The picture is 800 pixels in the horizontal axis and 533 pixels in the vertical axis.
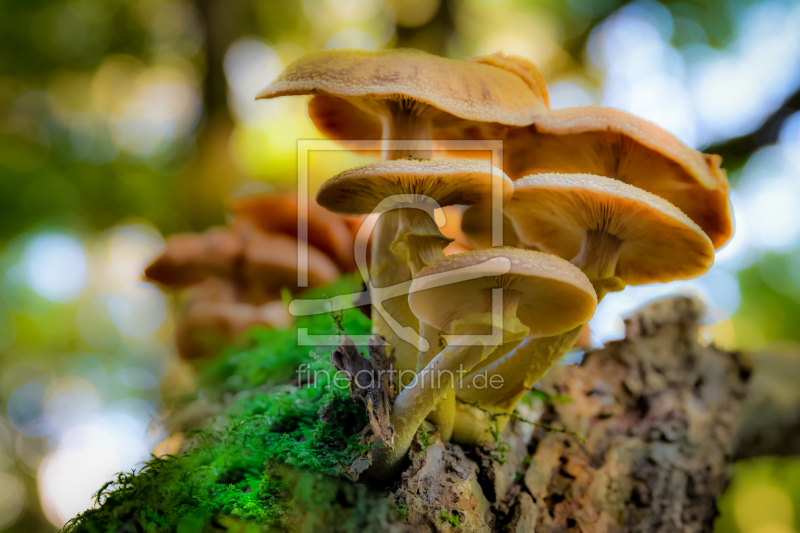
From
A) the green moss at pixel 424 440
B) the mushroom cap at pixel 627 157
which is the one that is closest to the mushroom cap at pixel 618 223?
the mushroom cap at pixel 627 157

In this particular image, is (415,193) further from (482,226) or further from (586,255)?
(586,255)

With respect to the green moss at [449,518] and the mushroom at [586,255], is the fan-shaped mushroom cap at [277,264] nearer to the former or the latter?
the mushroom at [586,255]

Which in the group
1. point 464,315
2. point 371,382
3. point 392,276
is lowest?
point 371,382

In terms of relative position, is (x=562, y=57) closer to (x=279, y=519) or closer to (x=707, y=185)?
(x=707, y=185)

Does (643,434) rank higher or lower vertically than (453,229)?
lower

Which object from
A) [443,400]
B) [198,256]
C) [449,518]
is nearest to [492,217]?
[443,400]

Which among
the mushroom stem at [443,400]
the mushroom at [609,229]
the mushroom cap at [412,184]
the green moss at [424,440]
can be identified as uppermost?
the mushroom cap at [412,184]

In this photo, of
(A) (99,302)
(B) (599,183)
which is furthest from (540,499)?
(A) (99,302)

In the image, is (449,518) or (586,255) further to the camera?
(586,255)
